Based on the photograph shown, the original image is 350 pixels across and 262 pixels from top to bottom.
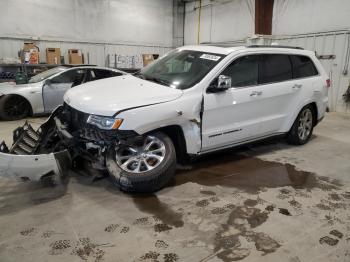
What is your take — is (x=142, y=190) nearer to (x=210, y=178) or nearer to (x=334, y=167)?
(x=210, y=178)

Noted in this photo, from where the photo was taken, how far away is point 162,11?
46.1 feet

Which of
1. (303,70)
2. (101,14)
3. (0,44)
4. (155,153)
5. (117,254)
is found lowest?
(117,254)

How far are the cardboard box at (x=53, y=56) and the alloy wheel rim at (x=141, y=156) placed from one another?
908cm

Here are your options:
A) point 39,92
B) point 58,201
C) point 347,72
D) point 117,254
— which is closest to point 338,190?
point 117,254

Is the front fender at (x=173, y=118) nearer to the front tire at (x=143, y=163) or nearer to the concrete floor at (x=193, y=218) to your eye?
the front tire at (x=143, y=163)

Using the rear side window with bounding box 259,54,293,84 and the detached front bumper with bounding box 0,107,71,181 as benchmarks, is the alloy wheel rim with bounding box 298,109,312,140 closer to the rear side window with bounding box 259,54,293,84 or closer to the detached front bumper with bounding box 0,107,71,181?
the rear side window with bounding box 259,54,293,84

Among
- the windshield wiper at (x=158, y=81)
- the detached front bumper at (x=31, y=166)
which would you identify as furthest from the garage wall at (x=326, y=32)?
the detached front bumper at (x=31, y=166)

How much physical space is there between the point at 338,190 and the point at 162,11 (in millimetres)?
12539

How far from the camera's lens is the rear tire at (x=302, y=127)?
484cm

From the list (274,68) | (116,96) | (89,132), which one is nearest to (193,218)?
(89,132)

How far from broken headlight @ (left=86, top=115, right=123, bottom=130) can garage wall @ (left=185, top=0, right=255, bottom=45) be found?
32.5 feet

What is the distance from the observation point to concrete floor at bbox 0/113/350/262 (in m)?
2.29

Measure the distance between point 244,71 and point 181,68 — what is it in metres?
0.82

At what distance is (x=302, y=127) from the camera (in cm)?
500
